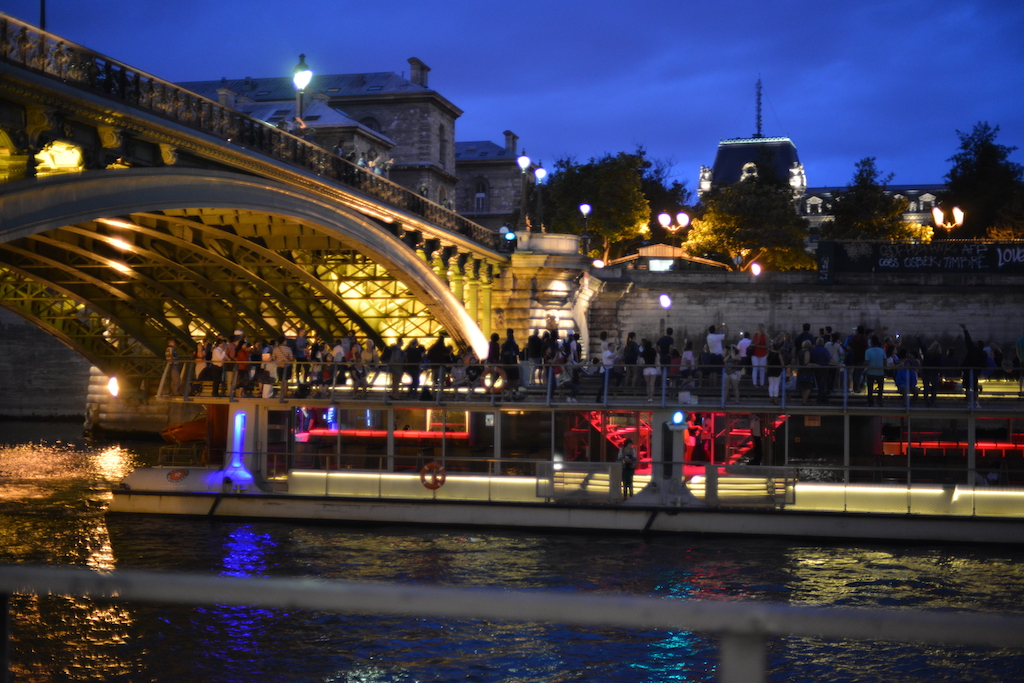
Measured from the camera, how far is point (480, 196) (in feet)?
253

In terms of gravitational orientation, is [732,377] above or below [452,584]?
above

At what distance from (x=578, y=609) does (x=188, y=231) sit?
88.8ft

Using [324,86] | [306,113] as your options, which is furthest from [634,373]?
[324,86]

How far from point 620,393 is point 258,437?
23.7ft

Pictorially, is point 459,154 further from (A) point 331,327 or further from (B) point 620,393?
(B) point 620,393

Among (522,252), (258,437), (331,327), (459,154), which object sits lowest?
(258,437)

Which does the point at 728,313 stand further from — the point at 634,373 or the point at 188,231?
the point at 634,373

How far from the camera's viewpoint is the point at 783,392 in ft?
60.5

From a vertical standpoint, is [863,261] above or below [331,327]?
above

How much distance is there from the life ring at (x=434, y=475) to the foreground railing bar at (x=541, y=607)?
57.2 feet

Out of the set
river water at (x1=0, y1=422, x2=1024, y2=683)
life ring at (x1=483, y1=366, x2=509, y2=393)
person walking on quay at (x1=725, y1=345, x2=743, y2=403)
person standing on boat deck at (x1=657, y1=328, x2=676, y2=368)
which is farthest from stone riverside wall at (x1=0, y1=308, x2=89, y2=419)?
person walking on quay at (x1=725, y1=345, x2=743, y2=403)

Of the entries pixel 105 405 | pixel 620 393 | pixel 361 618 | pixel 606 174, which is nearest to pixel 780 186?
pixel 606 174

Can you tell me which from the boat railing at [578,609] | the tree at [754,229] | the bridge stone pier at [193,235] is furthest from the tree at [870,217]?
the boat railing at [578,609]

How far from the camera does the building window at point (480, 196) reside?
76938 mm
